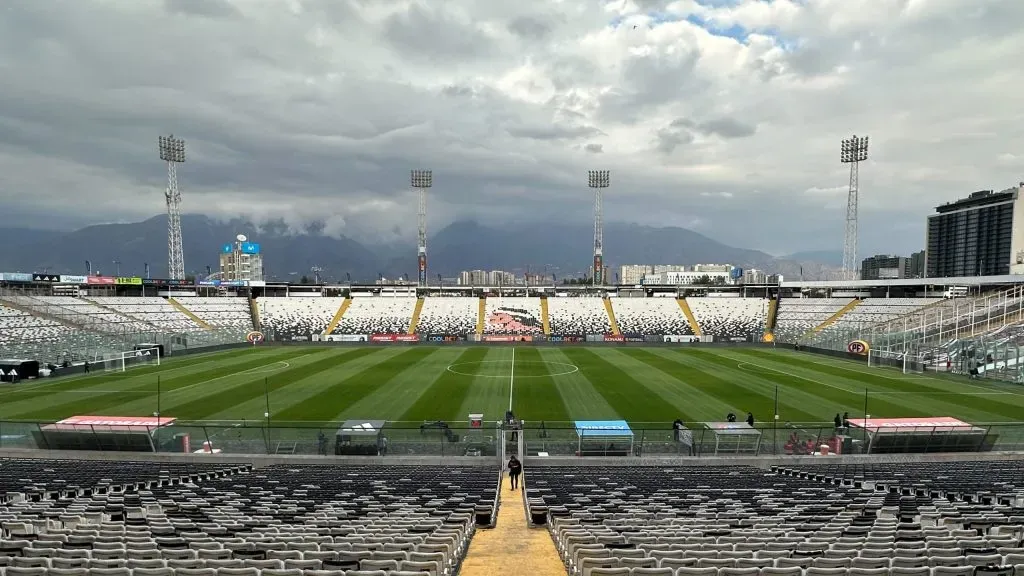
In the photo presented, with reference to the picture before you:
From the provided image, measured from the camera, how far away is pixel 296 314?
82.8 meters

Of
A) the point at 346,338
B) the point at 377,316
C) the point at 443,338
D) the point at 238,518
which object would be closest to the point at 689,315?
the point at 443,338

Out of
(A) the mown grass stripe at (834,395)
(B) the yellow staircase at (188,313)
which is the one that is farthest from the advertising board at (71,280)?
(A) the mown grass stripe at (834,395)

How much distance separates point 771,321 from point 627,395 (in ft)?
188

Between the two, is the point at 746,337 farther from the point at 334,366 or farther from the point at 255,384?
the point at 255,384

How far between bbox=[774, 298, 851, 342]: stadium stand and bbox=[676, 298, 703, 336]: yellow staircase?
10.7 meters

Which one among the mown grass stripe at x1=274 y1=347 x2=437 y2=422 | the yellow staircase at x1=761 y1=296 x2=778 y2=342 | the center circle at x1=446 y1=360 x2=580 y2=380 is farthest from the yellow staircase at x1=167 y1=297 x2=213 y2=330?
the yellow staircase at x1=761 y1=296 x2=778 y2=342

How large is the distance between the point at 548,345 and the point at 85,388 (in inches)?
1911

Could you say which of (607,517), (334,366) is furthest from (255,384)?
(607,517)

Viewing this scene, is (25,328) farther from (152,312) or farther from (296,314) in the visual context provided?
(296,314)

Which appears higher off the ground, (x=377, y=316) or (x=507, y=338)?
(x=377, y=316)

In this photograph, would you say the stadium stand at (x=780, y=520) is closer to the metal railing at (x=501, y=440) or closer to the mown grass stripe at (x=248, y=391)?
the metal railing at (x=501, y=440)

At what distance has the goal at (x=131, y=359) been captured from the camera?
4837 centimetres

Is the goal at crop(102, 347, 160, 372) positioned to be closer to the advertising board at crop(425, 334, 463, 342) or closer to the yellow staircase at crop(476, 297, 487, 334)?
the advertising board at crop(425, 334, 463, 342)

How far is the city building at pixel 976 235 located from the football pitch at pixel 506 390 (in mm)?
143065
